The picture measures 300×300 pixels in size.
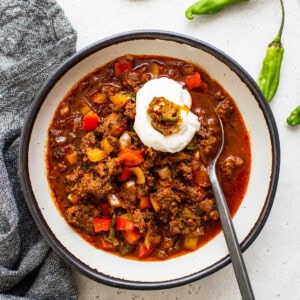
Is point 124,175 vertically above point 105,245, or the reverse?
point 124,175

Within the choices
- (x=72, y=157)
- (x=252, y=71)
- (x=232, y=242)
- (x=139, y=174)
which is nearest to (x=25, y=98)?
(x=72, y=157)

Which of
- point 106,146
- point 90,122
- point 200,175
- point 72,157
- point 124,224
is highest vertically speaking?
point 90,122

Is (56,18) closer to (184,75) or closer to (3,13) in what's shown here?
(3,13)

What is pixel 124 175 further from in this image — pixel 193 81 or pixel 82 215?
pixel 193 81

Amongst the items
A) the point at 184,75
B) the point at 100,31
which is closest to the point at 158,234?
the point at 184,75

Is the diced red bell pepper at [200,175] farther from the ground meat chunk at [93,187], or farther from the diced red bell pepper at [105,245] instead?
the diced red bell pepper at [105,245]

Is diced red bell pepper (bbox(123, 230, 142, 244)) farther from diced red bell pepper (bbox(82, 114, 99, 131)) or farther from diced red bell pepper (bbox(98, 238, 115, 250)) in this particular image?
diced red bell pepper (bbox(82, 114, 99, 131))
